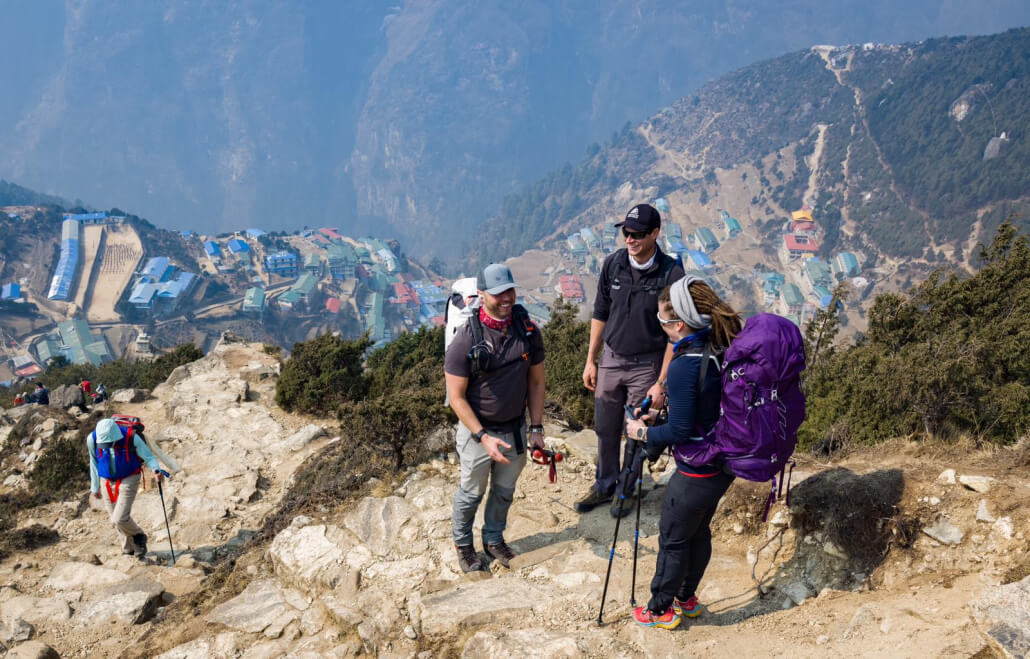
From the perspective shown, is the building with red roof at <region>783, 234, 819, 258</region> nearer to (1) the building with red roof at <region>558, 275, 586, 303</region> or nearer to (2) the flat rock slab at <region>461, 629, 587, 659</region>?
(1) the building with red roof at <region>558, 275, 586, 303</region>

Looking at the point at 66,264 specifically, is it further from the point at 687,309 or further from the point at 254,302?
the point at 687,309

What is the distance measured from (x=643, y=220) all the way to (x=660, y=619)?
98.2 inches

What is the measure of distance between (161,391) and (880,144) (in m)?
162

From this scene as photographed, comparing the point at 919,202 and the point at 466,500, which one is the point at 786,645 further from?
the point at 919,202

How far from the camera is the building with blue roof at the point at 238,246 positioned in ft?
449

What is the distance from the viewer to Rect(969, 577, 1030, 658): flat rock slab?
9.00 feet

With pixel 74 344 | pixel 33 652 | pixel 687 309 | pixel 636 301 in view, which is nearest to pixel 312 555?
pixel 33 652

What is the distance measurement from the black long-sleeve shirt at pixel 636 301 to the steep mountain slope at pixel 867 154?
4381 inches

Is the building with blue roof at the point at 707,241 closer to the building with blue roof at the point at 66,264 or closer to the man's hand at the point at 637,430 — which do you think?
the building with blue roof at the point at 66,264

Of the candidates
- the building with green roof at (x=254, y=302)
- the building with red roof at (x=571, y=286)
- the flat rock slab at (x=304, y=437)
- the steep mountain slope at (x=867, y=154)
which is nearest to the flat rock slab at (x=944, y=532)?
the flat rock slab at (x=304, y=437)

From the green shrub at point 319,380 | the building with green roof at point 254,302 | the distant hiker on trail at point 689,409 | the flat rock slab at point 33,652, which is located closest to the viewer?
the distant hiker on trail at point 689,409

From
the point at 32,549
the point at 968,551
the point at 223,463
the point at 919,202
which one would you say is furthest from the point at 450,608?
the point at 919,202

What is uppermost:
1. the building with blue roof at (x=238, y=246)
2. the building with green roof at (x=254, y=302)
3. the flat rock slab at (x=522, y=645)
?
the building with blue roof at (x=238, y=246)

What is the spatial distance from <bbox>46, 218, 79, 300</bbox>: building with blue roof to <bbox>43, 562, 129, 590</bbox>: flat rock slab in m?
126
